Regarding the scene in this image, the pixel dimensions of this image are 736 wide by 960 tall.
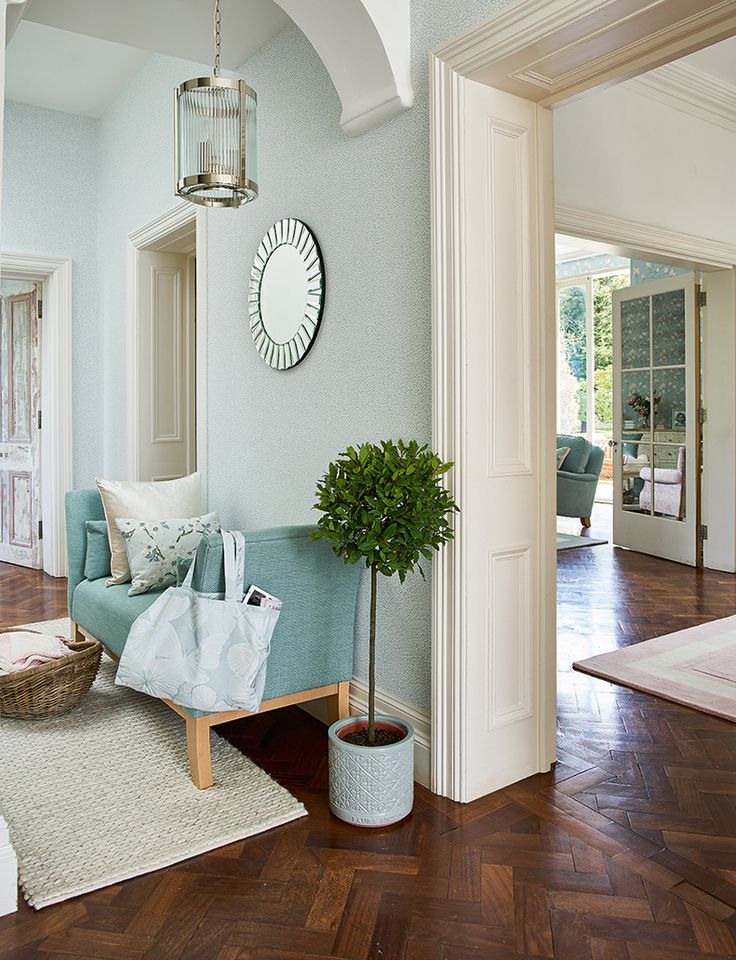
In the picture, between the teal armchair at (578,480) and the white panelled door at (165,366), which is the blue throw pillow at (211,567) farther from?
the teal armchair at (578,480)

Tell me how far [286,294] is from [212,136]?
36.5 inches

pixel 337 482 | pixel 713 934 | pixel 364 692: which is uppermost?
pixel 337 482

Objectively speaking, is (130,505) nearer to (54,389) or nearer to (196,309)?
(196,309)

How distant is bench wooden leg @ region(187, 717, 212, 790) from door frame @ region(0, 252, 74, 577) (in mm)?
3474

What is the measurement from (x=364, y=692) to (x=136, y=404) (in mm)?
2985

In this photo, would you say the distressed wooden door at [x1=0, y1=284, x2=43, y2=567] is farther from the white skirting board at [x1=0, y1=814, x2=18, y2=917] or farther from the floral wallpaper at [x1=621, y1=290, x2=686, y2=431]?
the floral wallpaper at [x1=621, y1=290, x2=686, y2=431]

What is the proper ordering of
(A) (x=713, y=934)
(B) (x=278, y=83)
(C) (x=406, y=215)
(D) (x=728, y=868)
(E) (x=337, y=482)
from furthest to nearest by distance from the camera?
(B) (x=278, y=83)
(C) (x=406, y=215)
(E) (x=337, y=482)
(D) (x=728, y=868)
(A) (x=713, y=934)

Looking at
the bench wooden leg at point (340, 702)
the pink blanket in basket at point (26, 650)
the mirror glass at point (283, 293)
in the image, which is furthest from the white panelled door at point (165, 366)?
the bench wooden leg at point (340, 702)

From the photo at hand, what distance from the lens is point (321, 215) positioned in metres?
3.11

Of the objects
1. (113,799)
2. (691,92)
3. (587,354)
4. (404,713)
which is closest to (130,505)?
(113,799)

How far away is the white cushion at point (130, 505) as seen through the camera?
3.41m

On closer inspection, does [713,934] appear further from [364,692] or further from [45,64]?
[45,64]

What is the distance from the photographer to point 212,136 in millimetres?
2469

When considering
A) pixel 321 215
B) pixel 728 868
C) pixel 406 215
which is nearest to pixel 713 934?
pixel 728 868
